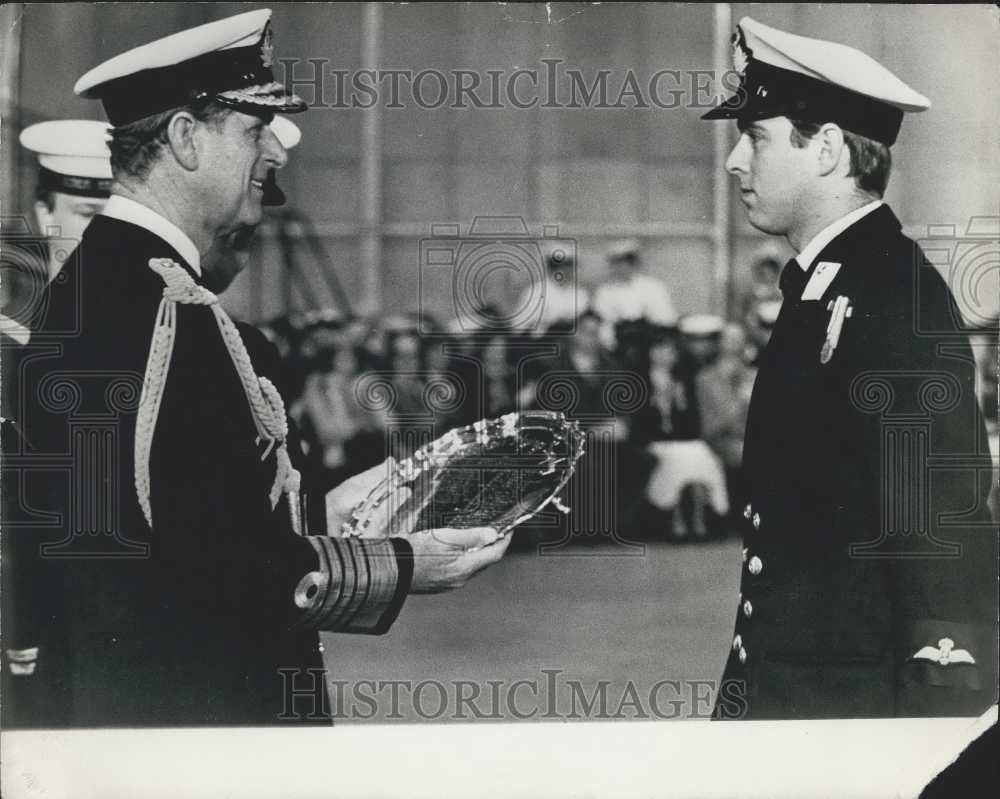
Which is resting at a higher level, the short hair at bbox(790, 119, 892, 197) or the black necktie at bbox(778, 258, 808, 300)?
the short hair at bbox(790, 119, 892, 197)

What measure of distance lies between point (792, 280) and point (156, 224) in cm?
159

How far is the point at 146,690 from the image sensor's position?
11.3ft

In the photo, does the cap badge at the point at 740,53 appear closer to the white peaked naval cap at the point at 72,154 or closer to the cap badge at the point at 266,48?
the cap badge at the point at 266,48

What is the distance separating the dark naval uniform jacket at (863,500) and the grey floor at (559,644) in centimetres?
10

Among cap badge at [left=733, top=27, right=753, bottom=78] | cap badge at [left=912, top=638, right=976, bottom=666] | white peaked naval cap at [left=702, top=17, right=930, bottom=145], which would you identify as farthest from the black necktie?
cap badge at [left=912, top=638, right=976, bottom=666]

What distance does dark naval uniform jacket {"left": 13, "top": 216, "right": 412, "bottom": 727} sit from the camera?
131 inches

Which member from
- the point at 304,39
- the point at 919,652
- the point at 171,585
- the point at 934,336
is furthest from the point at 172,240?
Result: the point at 919,652

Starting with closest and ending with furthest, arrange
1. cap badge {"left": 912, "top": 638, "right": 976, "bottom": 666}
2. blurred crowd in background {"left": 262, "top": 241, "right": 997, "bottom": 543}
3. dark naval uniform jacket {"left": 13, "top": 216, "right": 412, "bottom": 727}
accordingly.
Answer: dark naval uniform jacket {"left": 13, "top": 216, "right": 412, "bottom": 727}
blurred crowd in background {"left": 262, "top": 241, "right": 997, "bottom": 543}
cap badge {"left": 912, "top": 638, "right": 976, "bottom": 666}

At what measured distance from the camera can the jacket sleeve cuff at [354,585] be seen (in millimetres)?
3365

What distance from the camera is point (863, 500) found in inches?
138

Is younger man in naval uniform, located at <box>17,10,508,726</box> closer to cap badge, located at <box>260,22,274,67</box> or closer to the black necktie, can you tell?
cap badge, located at <box>260,22,274,67</box>

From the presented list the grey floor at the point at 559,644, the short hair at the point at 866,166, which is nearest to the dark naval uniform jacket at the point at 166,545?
the grey floor at the point at 559,644

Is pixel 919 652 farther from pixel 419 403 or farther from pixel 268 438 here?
pixel 268 438

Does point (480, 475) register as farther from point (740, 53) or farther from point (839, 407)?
point (740, 53)
